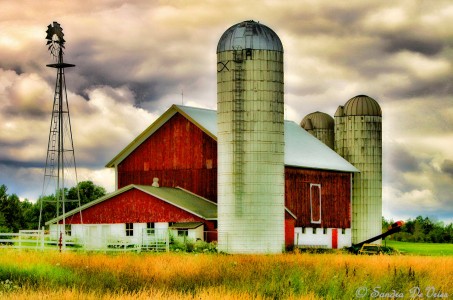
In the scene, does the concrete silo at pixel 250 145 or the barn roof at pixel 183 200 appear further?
the barn roof at pixel 183 200

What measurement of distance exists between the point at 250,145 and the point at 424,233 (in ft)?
143

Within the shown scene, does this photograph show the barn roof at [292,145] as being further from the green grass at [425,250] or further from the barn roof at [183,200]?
the green grass at [425,250]

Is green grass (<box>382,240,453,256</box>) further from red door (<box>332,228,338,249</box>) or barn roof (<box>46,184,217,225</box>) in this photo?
barn roof (<box>46,184,217,225</box>)

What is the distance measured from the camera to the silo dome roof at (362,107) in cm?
5944

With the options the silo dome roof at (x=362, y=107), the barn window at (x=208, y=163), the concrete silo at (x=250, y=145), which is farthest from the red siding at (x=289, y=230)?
the silo dome roof at (x=362, y=107)

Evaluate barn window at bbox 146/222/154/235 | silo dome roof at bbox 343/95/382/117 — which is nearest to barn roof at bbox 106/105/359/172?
silo dome roof at bbox 343/95/382/117

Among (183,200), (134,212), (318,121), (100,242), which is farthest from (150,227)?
(318,121)

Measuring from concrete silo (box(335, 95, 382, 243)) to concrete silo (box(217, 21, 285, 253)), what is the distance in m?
14.6

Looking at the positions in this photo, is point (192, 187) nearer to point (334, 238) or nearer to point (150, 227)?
point (150, 227)

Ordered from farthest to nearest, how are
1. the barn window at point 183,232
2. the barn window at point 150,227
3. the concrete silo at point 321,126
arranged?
the concrete silo at point 321,126 < the barn window at point 150,227 < the barn window at point 183,232

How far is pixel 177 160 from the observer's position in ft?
169

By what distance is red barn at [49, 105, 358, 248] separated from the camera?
47.7 m

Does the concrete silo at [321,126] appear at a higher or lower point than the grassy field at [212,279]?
higher

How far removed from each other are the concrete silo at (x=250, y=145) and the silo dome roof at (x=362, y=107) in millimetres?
15007
